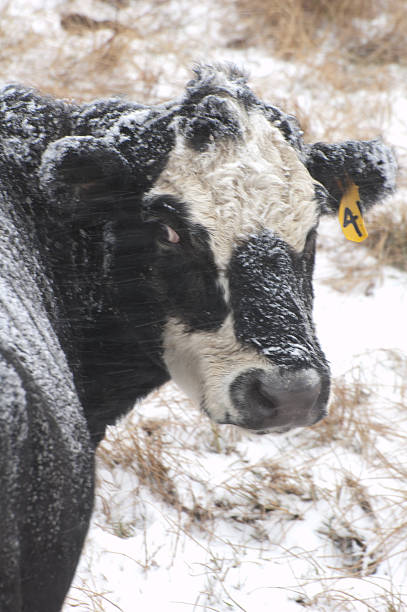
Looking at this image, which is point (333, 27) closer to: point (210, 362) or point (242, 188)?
point (242, 188)

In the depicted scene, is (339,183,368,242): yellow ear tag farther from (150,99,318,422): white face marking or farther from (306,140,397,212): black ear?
(150,99,318,422): white face marking

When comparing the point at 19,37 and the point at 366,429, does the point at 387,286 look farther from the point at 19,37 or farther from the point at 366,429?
the point at 19,37

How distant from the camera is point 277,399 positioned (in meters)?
2.02

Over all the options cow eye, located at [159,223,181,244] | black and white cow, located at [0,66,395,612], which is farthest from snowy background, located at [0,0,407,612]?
cow eye, located at [159,223,181,244]

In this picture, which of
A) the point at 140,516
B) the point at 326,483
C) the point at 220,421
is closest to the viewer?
the point at 220,421

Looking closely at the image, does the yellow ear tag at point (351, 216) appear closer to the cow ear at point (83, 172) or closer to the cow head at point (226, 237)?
the cow head at point (226, 237)

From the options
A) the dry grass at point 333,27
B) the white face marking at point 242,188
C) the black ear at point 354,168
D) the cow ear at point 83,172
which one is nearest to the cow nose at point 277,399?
the white face marking at point 242,188

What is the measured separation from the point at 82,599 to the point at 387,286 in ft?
10.3

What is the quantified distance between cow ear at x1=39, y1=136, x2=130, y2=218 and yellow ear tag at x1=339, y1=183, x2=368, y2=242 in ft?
3.31

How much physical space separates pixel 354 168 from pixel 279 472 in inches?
62.1

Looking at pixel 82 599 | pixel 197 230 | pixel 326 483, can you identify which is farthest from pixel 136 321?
pixel 326 483

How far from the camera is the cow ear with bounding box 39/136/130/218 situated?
Answer: 211 cm

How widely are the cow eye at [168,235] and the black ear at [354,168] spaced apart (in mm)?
689

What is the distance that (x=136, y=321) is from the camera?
2373mm
